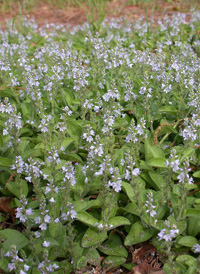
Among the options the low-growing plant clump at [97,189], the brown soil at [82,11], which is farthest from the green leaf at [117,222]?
the brown soil at [82,11]

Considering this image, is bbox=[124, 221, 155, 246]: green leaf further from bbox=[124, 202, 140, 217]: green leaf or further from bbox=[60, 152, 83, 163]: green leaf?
bbox=[60, 152, 83, 163]: green leaf

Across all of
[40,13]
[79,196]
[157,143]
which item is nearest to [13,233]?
[79,196]

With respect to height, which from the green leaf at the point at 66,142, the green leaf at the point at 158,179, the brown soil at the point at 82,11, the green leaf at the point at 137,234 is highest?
the brown soil at the point at 82,11

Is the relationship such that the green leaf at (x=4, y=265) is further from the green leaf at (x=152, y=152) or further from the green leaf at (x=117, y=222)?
the green leaf at (x=152, y=152)

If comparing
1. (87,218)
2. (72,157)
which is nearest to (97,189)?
(72,157)

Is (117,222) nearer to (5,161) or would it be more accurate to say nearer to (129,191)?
(129,191)

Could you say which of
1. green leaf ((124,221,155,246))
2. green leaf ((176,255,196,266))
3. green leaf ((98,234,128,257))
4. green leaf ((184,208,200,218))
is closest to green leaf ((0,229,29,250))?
green leaf ((98,234,128,257))

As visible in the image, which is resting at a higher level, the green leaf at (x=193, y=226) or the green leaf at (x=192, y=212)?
the green leaf at (x=192, y=212)
